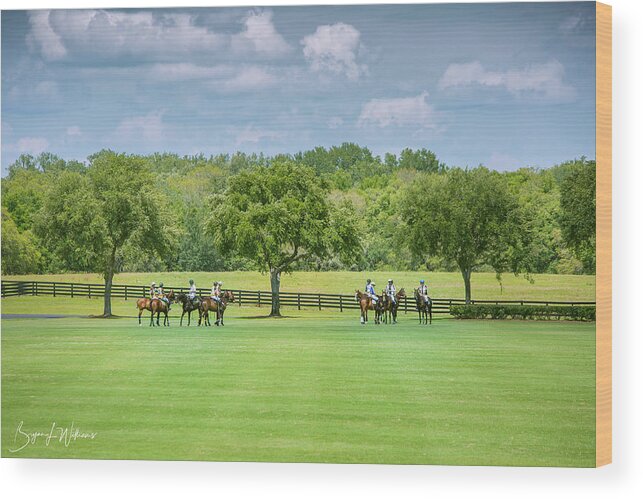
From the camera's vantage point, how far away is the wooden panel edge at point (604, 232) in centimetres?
1211

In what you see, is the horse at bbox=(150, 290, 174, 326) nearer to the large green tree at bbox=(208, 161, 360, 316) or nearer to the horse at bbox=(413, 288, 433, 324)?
the large green tree at bbox=(208, 161, 360, 316)

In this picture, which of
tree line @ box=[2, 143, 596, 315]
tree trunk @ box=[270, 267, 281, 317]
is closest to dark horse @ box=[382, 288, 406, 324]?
tree line @ box=[2, 143, 596, 315]

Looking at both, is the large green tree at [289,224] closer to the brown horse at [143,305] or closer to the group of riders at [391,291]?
the group of riders at [391,291]

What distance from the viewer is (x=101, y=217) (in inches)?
646

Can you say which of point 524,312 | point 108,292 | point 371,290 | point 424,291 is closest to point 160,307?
point 108,292

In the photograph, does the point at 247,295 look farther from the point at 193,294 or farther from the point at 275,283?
the point at 193,294

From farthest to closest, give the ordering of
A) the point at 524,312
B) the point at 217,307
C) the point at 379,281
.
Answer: the point at 379,281 → the point at 217,307 → the point at 524,312

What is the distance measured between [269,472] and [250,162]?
13.6ft

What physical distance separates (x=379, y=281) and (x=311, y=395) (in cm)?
321

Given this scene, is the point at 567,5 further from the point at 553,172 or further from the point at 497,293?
the point at 497,293

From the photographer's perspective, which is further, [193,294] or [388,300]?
[388,300]

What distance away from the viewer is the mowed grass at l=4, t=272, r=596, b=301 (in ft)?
46.6

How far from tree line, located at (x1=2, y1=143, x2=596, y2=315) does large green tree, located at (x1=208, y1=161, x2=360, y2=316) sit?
0.10ft
